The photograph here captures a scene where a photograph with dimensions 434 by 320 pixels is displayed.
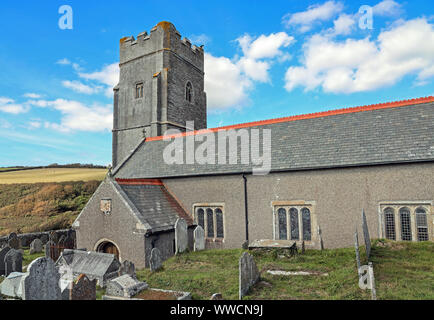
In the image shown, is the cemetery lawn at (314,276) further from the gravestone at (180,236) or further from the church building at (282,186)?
the church building at (282,186)

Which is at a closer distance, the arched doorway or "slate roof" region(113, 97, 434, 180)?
"slate roof" region(113, 97, 434, 180)

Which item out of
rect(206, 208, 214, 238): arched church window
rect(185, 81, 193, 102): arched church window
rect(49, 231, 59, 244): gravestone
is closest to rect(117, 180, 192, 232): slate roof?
rect(206, 208, 214, 238): arched church window

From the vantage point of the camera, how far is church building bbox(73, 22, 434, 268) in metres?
13.6

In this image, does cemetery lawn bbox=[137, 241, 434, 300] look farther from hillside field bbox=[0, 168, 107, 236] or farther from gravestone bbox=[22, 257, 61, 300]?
hillside field bbox=[0, 168, 107, 236]

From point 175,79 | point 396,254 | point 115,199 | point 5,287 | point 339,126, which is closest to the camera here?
point 5,287

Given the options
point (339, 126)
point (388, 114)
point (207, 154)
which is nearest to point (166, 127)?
point (207, 154)

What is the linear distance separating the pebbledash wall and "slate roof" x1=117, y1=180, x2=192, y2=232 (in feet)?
5.64

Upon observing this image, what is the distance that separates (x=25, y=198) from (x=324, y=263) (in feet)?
113

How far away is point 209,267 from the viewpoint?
1267 centimetres

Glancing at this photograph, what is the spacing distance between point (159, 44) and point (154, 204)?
16782 mm

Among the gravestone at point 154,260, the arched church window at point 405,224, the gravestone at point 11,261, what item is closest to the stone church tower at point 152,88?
the gravestone at point 11,261

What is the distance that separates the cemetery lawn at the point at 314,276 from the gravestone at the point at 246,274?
0.65 ft

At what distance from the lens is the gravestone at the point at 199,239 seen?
53.2ft

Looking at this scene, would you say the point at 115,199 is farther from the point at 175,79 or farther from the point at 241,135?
the point at 175,79
